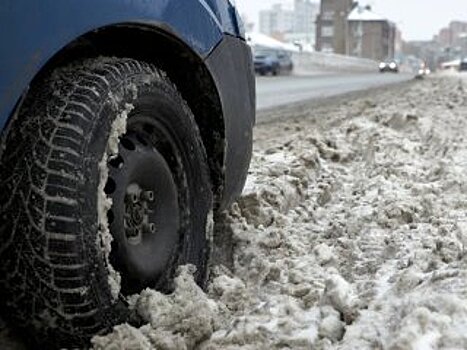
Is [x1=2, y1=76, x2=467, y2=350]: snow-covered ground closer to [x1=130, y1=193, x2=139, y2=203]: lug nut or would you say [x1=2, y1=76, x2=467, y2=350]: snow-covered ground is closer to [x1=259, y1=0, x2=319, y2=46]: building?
[x1=130, y1=193, x2=139, y2=203]: lug nut

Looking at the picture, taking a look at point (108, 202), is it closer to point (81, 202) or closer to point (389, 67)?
point (81, 202)

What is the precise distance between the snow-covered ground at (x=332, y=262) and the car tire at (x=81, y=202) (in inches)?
5.9

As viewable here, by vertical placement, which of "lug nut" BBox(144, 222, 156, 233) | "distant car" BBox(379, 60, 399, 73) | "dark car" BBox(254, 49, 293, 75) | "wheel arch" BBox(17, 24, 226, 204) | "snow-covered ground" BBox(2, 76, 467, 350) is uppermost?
"wheel arch" BBox(17, 24, 226, 204)

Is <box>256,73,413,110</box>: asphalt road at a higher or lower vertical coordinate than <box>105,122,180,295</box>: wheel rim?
lower

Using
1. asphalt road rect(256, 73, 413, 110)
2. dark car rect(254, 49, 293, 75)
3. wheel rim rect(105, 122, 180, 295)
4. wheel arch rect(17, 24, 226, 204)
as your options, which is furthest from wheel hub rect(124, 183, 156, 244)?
dark car rect(254, 49, 293, 75)

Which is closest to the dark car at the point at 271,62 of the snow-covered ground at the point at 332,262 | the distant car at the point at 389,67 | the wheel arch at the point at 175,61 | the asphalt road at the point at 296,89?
the asphalt road at the point at 296,89

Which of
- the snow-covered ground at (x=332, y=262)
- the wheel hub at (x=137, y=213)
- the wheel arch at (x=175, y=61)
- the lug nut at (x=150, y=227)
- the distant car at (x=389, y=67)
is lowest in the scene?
the distant car at (x=389, y=67)

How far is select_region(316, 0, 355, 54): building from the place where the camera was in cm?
11544

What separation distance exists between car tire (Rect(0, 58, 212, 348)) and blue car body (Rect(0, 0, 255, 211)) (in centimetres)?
15

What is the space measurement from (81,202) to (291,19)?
7223 inches

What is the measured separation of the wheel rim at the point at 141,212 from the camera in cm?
266

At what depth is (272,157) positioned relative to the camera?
6.54 m

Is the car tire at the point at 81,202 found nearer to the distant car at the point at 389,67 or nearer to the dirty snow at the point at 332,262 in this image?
the dirty snow at the point at 332,262

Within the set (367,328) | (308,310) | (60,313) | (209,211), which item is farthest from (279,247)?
(60,313)
